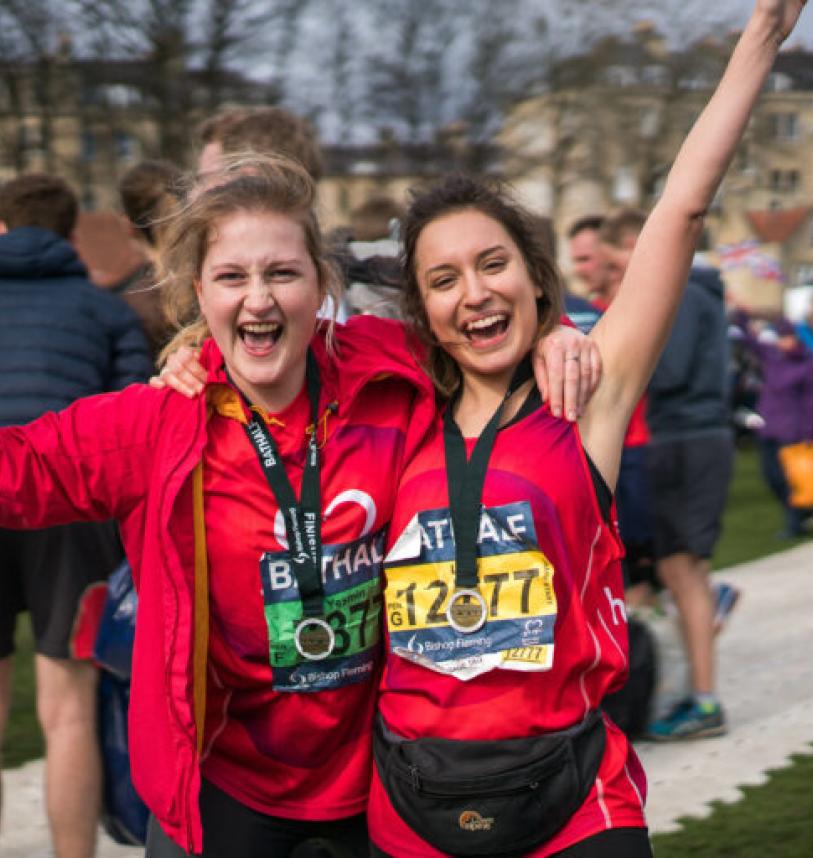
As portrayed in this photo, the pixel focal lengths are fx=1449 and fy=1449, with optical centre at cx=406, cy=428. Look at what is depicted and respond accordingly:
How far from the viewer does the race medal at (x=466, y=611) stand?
2570mm

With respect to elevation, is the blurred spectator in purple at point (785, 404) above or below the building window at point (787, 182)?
below

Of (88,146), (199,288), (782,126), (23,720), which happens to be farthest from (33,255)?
(782,126)

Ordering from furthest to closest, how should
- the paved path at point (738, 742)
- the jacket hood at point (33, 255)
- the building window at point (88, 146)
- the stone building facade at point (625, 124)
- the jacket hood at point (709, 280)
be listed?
1. the stone building facade at point (625, 124)
2. the building window at point (88, 146)
3. the jacket hood at point (709, 280)
4. the paved path at point (738, 742)
5. the jacket hood at point (33, 255)

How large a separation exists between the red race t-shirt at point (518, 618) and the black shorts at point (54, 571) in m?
1.83

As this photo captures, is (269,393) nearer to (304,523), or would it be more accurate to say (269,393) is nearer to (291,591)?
(304,523)

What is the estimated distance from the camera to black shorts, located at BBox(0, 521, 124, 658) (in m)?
4.22

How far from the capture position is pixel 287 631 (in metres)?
2.65

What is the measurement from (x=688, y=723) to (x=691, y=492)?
101cm

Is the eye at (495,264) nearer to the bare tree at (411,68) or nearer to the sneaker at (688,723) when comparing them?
the sneaker at (688,723)

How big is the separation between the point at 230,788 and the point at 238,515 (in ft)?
1.79

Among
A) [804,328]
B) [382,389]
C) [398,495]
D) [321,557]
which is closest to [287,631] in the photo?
[321,557]

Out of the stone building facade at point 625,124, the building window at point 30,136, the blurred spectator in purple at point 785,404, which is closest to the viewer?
the blurred spectator in purple at point 785,404

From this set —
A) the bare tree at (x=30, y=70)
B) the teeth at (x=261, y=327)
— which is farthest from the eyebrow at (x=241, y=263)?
the bare tree at (x=30, y=70)

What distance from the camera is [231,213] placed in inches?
108
